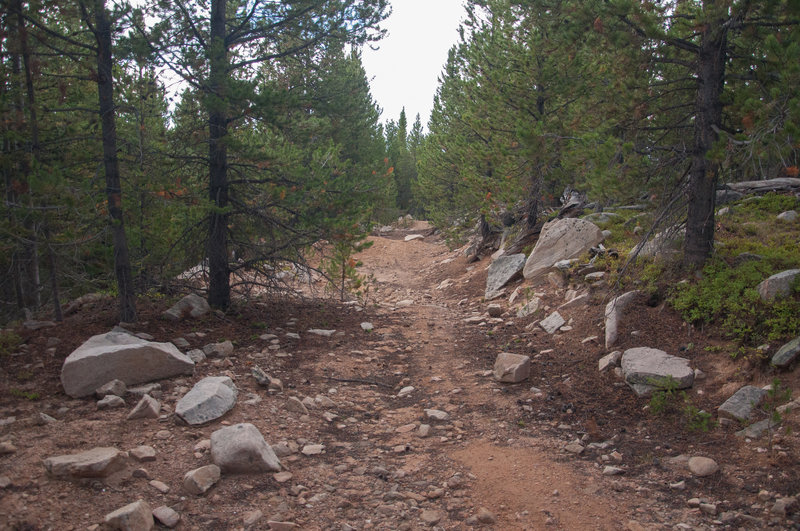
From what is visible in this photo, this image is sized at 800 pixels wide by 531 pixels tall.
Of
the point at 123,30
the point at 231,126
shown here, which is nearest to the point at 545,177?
the point at 231,126

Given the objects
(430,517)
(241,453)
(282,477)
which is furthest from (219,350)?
(430,517)

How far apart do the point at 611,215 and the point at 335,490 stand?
945 centimetres

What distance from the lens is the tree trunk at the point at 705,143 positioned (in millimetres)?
6527

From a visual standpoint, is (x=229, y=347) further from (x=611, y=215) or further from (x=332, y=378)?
(x=611, y=215)

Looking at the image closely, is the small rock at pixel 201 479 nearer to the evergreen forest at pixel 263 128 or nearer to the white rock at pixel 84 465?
the white rock at pixel 84 465

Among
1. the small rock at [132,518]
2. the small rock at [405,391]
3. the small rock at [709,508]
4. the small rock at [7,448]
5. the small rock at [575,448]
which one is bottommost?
the small rock at [405,391]

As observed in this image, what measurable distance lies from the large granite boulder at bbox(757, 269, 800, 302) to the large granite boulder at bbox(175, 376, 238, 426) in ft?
20.4

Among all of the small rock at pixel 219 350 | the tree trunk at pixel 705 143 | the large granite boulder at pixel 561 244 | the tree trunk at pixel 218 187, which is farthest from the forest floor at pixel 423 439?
the large granite boulder at pixel 561 244

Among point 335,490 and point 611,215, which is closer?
point 335,490

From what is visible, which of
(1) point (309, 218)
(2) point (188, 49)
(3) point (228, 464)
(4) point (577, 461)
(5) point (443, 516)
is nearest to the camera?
(5) point (443, 516)

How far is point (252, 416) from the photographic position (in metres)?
5.31

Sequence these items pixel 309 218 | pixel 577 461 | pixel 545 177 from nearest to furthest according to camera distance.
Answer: pixel 577 461
pixel 309 218
pixel 545 177

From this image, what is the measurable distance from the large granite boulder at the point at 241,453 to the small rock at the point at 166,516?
0.66m

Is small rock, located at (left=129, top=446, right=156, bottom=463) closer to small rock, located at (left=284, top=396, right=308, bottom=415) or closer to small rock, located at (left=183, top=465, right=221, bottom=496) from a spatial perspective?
small rock, located at (left=183, top=465, right=221, bottom=496)
